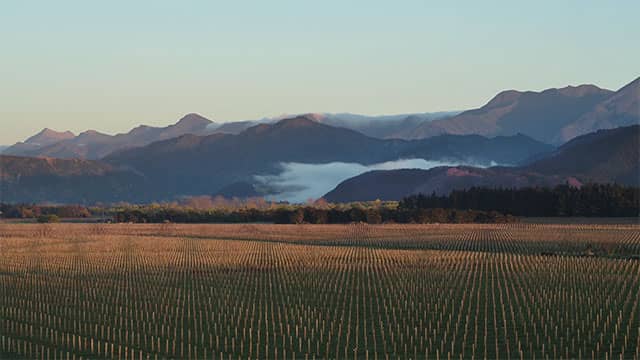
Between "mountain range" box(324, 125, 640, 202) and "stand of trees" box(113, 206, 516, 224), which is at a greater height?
"mountain range" box(324, 125, 640, 202)

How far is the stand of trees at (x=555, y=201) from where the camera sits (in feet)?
289

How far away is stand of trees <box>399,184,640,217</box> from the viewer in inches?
3472

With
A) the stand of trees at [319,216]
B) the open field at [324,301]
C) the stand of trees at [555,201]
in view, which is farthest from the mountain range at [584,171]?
the open field at [324,301]

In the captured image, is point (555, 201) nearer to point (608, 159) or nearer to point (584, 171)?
point (608, 159)

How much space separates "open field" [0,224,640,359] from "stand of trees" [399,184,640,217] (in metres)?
30.8

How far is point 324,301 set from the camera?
30.7 m

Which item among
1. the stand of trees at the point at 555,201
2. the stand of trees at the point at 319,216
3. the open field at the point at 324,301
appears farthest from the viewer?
the stand of trees at the point at 319,216

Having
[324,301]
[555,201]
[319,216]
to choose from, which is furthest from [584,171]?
[324,301]

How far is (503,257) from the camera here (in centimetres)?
4838

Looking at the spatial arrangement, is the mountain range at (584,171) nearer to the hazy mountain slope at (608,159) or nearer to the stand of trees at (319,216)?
the hazy mountain slope at (608,159)

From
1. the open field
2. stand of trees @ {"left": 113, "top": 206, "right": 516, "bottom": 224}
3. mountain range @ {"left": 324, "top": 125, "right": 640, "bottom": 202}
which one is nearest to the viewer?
the open field

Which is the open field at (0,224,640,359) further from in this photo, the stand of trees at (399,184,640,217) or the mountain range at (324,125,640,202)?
the mountain range at (324,125,640,202)

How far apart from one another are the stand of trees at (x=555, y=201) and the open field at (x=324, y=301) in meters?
30.8

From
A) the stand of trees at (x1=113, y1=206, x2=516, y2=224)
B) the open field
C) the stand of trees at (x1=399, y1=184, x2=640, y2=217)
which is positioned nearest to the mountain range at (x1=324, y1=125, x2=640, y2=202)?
the stand of trees at (x1=399, y1=184, x2=640, y2=217)
